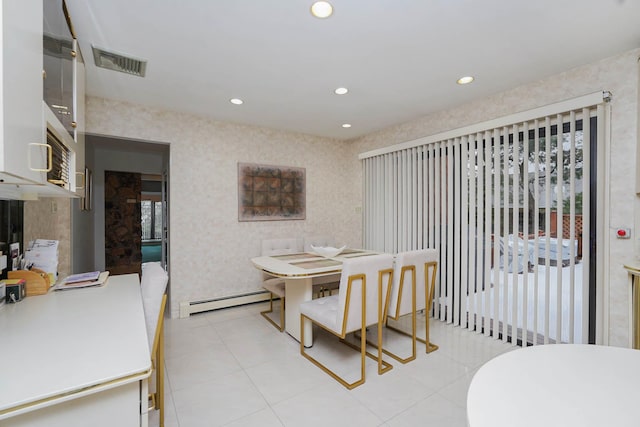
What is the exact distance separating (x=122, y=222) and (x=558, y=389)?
7.47 meters

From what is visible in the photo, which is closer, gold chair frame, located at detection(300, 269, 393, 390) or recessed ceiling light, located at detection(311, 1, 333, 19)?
recessed ceiling light, located at detection(311, 1, 333, 19)

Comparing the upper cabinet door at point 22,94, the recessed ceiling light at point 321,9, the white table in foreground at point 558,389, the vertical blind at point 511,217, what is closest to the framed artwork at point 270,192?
the vertical blind at point 511,217

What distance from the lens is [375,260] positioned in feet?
7.40

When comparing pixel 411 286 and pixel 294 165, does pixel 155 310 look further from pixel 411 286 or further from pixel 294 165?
pixel 294 165

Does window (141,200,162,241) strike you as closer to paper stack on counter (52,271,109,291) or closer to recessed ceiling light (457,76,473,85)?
paper stack on counter (52,271,109,291)

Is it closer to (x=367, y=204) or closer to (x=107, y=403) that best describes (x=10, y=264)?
(x=107, y=403)

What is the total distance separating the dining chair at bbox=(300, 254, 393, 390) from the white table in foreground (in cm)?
136

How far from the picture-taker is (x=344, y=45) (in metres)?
2.12

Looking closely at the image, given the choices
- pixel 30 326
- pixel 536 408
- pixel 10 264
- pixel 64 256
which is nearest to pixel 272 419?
pixel 30 326

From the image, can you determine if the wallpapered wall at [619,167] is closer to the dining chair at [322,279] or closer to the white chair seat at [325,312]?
the white chair seat at [325,312]

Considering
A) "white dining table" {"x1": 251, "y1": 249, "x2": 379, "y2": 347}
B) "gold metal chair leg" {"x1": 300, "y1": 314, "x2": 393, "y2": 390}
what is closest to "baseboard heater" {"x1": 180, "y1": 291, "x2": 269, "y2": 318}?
"white dining table" {"x1": 251, "y1": 249, "x2": 379, "y2": 347}

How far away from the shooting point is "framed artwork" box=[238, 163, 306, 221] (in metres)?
3.98

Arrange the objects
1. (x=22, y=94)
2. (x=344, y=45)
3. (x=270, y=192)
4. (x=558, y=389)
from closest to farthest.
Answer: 1. (x=558, y=389)
2. (x=22, y=94)
3. (x=344, y=45)
4. (x=270, y=192)

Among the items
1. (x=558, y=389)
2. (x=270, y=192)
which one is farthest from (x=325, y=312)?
(x=270, y=192)
